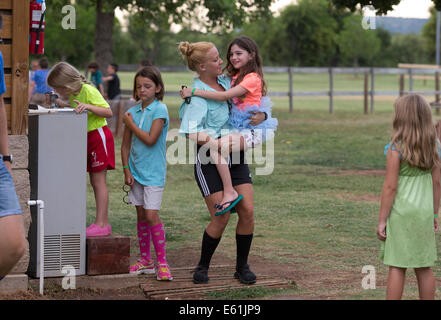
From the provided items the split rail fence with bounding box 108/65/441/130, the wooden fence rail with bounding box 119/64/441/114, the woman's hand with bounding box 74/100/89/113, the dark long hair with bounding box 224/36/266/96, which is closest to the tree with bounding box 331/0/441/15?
the dark long hair with bounding box 224/36/266/96

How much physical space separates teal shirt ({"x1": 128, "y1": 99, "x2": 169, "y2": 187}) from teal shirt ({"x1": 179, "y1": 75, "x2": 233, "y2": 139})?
1.58 ft

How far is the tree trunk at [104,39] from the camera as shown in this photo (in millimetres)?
24859

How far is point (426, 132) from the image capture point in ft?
15.6

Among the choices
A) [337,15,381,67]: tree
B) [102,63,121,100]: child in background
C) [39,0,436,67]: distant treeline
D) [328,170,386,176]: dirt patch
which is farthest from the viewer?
[337,15,381,67]: tree

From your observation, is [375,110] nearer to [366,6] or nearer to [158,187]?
[366,6]

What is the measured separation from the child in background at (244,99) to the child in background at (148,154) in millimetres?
555

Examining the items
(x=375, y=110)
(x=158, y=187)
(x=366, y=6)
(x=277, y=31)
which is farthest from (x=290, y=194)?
(x=277, y=31)

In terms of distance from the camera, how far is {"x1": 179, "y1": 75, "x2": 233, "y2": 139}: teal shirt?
18.5 feet

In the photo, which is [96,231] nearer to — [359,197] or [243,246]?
[243,246]

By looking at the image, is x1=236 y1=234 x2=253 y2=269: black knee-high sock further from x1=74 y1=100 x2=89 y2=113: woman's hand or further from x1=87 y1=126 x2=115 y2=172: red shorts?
x1=74 y1=100 x2=89 y2=113: woman's hand

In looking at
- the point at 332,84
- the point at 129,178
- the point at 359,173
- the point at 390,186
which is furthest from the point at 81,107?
the point at 332,84

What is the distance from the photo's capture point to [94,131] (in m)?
6.37

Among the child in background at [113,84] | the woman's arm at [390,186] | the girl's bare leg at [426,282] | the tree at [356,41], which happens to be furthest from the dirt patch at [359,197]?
the tree at [356,41]

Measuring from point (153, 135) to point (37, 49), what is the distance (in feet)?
3.85
